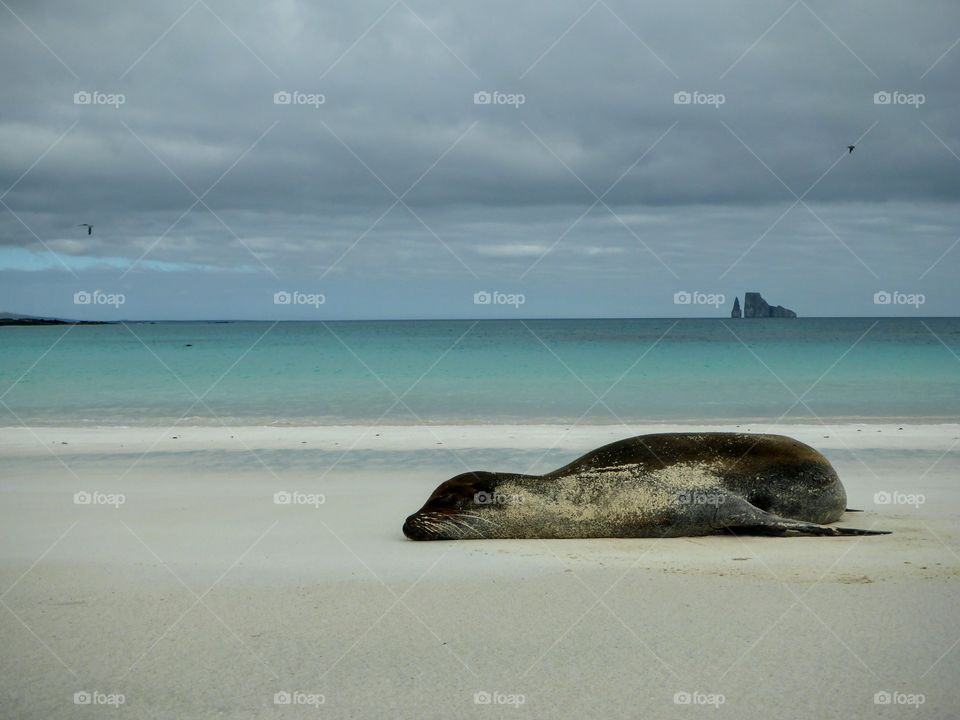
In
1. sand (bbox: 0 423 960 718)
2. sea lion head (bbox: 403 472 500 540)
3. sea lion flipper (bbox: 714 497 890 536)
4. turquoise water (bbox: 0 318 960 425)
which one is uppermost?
turquoise water (bbox: 0 318 960 425)

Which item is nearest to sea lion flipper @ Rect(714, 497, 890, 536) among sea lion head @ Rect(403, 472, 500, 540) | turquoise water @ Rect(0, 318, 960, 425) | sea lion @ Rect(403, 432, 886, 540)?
sea lion @ Rect(403, 432, 886, 540)

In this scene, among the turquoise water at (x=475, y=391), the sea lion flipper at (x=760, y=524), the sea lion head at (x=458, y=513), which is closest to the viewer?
the sea lion flipper at (x=760, y=524)

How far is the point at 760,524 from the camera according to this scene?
7.07 m

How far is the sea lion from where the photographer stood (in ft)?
23.8

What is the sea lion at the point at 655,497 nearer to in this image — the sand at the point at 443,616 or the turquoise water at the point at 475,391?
the sand at the point at 443,616

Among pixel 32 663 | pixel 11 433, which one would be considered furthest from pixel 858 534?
pixel 11 433

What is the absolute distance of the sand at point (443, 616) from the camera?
3.93 meters

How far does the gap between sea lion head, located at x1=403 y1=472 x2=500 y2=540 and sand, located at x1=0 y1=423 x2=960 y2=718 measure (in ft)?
0.70

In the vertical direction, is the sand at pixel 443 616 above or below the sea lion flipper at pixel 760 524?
below

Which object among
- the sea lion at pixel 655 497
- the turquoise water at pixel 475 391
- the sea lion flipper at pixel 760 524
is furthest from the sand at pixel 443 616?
the turquoise water at pixel 475 391

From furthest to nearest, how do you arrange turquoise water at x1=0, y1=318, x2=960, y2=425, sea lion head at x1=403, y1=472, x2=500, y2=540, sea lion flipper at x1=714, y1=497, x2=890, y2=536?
1. turquoise water at x1=0, y1=318, x2=960, y2=425
2. sea lion head at x1=403, y1=472, x2=500, y2=540
3. sea lion flipper at x1=714, y1=497, x2=890, y2=536

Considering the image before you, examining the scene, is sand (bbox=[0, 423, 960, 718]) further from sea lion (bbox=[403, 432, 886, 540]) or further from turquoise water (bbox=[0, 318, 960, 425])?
turquoise water (bbox=[0, 318, 960, 425])

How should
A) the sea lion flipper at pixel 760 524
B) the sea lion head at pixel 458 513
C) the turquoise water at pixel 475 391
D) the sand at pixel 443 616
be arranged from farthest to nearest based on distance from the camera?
1. the turquoise water at pixel 475 391
2. the sea lion head at pixel 458 513
3. the sea lion flipper at pixel 760 524
4. the sand at pixel 443 616

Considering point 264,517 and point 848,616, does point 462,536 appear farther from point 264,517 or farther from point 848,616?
point 848,616
